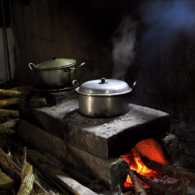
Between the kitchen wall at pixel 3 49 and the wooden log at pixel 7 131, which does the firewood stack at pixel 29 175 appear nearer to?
the wooden log at pixel 7 131

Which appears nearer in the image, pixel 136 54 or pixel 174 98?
pixel 174 98

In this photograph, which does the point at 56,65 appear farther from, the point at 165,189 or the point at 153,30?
the point at 165,189

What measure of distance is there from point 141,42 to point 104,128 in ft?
7.28

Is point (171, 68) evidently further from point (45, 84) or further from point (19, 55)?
point (19, 55)

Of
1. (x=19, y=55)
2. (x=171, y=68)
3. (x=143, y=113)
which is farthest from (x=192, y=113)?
(x=19, y=55)

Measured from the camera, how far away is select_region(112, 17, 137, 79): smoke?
15.3 feet

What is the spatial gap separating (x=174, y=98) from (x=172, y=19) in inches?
54.4

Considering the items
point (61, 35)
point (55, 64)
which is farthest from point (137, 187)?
point (61, 35)

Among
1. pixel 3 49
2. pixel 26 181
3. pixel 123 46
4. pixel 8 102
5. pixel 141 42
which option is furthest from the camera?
pixel 3 49

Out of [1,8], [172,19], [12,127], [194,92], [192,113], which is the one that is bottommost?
[12,127]

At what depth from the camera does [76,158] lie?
11.1 feet

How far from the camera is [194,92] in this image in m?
4.09

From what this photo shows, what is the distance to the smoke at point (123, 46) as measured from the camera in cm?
466

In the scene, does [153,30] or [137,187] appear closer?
[137,187]
